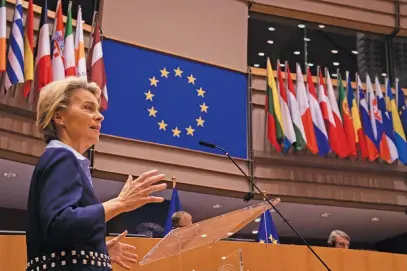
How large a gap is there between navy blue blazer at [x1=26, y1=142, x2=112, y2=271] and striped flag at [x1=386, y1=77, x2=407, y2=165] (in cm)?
946

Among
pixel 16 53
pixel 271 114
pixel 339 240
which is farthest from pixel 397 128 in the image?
pixel 16 53

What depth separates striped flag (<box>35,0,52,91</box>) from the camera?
8.22 m

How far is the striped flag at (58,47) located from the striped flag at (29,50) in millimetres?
274

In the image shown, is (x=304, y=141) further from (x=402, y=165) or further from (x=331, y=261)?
(x=331, y=261)

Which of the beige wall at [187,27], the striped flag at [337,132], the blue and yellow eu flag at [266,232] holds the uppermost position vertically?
the beige wall at [187,27]

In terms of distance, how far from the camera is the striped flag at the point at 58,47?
834 cm

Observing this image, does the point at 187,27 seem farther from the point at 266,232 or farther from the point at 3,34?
the point at 266,232

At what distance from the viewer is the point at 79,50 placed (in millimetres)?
8750

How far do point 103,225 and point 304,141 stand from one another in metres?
8.44

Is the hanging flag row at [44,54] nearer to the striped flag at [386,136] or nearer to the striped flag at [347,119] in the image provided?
the striped flag at [347,119]

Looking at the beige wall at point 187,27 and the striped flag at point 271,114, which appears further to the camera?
the striped flag at point 271,114

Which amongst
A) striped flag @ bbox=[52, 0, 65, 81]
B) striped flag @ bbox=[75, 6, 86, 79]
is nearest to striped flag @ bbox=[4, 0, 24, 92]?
striped flag @ bbox=[52, 0, 65, 81]

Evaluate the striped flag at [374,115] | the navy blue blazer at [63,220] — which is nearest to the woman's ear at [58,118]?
the navy blue blazer at [63,220]

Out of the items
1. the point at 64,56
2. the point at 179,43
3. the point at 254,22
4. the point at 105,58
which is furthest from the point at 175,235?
the point at 254,22
